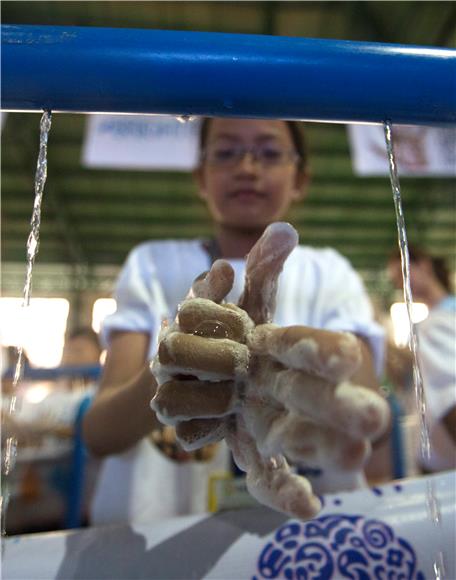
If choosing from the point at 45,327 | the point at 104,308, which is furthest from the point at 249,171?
the point at 45,327

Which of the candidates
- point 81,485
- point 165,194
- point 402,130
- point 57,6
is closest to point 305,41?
point 81,485

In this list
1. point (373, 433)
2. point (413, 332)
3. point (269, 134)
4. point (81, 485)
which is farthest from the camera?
point (81, 485)

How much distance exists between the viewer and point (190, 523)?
60 cm

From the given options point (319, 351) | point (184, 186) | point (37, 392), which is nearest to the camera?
point (319, 351)

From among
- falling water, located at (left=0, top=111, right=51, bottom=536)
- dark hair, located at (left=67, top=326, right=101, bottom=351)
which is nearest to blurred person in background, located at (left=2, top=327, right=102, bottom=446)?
dark hair, located at (left=67, top=326, right=101, bottom=351)

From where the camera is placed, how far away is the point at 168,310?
77 centimetres

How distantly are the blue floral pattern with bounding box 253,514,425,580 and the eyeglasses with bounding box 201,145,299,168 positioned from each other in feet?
1.77

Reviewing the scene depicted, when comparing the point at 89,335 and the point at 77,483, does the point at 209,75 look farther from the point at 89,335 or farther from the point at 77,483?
the point at 89,335

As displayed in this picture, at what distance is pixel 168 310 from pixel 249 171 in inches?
10.1

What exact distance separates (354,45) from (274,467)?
1.10ft

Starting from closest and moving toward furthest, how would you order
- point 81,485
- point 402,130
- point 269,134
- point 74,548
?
point 74,548 < point 269,134 < point 81,485 < point 402,130

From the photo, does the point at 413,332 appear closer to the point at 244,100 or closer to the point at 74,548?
the point at 244,100

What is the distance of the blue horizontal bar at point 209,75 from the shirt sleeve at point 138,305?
1.32 ft

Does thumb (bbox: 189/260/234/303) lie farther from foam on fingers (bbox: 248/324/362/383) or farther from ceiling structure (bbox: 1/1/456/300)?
ceiling structure (bbox: 1/1/456/300)
